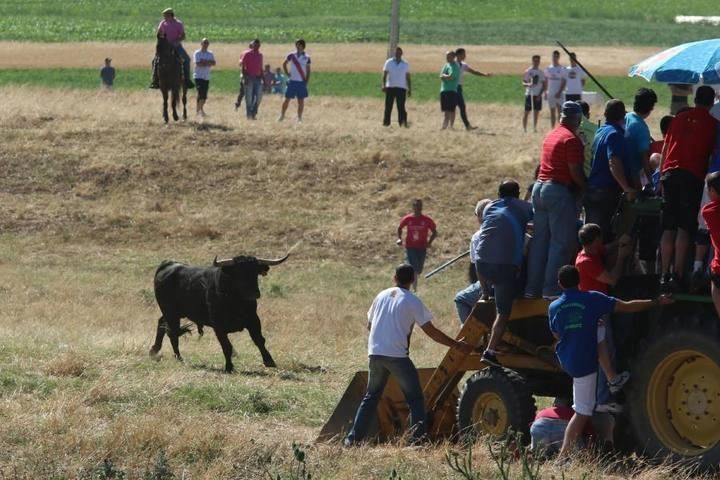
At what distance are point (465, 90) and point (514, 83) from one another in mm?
4204

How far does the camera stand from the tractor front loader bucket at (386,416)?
41.2ft

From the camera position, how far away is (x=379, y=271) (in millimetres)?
25438

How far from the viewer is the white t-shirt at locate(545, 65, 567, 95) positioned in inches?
1252

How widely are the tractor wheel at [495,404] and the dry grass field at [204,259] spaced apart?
338 mm

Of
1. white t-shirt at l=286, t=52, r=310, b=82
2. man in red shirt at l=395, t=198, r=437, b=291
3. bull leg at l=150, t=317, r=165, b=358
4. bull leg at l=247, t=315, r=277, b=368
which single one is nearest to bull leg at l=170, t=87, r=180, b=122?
white t-shirt at l=286, t=52, r=310, b=82

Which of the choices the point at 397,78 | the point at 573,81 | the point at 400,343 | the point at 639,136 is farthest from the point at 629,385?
the point at 573,81

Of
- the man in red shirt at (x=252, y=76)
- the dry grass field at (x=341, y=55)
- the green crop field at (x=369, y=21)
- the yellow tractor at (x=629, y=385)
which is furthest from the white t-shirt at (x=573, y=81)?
the green crop field at (x=369, y=21)

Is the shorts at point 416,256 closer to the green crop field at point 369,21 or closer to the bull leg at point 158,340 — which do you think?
the bull leg at point 158,340

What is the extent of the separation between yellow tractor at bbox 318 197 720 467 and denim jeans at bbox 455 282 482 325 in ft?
1.16

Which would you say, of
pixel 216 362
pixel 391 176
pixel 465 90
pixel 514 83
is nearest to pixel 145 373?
pixel 216 362

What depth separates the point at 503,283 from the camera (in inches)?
468

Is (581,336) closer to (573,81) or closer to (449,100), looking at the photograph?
(449,100)

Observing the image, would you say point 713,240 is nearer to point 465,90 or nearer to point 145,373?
point 145,373

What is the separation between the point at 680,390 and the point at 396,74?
68.7 feet
